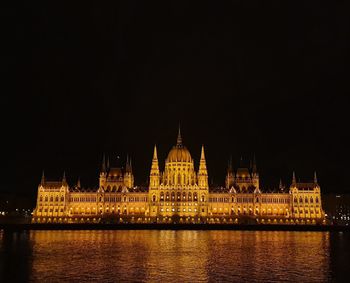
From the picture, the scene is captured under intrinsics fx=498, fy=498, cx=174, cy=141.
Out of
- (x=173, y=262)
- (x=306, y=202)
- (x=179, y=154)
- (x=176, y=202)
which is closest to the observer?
(x=173, y=262)

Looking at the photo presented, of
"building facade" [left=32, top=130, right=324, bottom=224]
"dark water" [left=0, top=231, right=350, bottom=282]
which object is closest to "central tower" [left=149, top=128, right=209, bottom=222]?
"building facade" [left=32, top=130, right=324, bottom=224]

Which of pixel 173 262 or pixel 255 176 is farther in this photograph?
pixel 255 176

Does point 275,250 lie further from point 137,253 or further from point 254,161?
point 254,161

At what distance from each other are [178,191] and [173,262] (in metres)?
92.3

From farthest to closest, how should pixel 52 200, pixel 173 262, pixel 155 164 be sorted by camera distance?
1. pixel 155 164
2. pixel 52 200
3. pixel 173 262

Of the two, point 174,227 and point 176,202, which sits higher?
point 176,202

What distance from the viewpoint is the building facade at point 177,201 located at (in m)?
132

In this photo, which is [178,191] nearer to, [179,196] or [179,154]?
[179,196]

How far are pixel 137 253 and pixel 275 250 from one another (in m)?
15.8

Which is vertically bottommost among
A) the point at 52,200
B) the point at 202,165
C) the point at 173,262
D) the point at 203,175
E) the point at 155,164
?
the point at 173,262

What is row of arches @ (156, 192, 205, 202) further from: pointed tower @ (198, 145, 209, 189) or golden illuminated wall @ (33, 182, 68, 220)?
golden illuminated wall @ (33, 182, 68, 220)

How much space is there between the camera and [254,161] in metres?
148

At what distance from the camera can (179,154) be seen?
146000 millimetres

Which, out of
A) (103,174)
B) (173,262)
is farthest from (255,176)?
(173,262)
